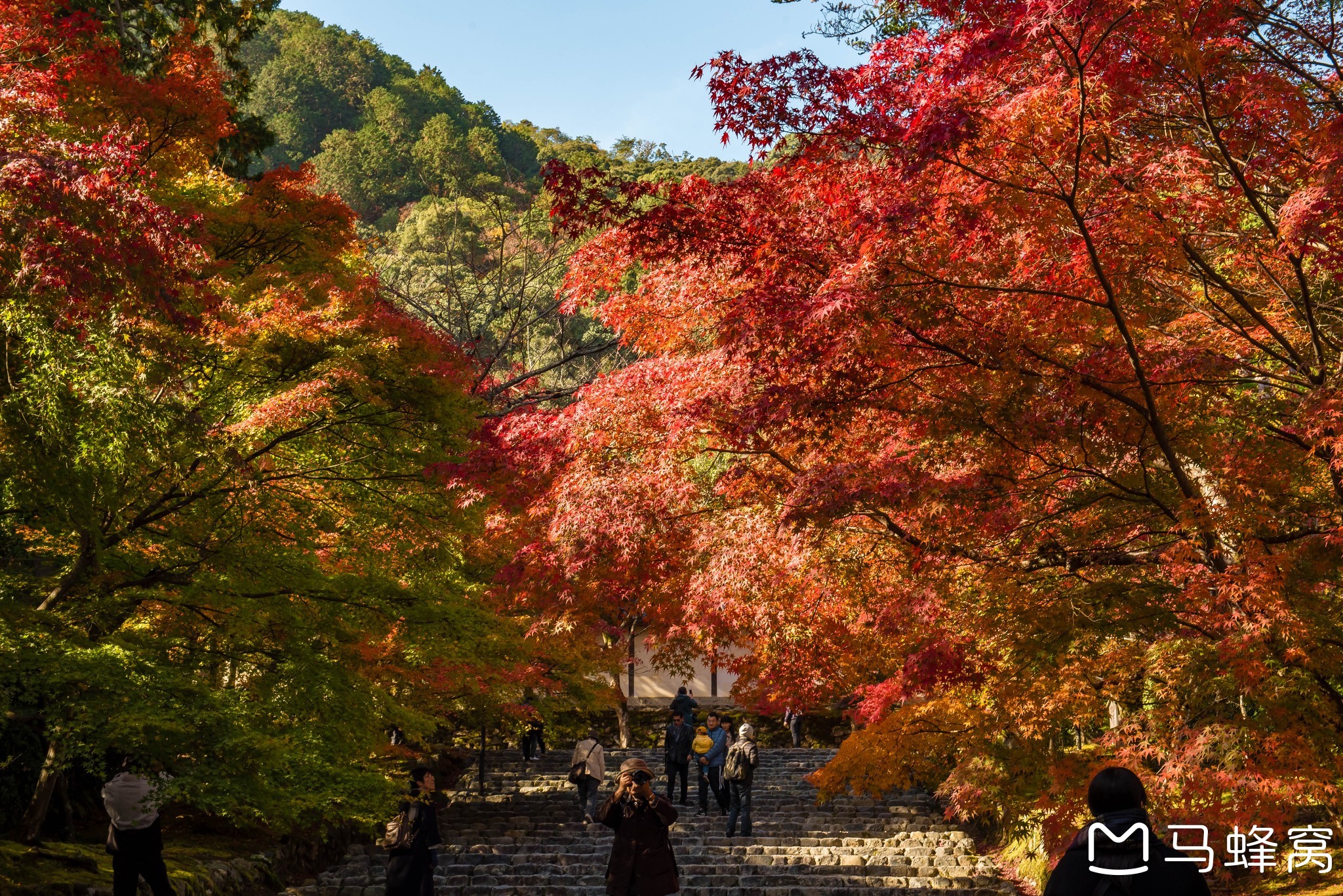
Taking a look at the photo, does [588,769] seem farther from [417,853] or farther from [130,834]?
[130,834]

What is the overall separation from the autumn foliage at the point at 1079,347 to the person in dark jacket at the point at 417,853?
3.23 meters

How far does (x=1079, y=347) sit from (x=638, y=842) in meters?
4.85

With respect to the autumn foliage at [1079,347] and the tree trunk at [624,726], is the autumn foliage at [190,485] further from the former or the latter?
the tree trunk at [624,726]

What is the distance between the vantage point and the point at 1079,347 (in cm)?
807

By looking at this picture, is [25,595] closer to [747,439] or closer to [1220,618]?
[747,439]

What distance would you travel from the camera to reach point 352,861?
504 inches

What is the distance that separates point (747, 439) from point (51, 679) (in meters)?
6.05

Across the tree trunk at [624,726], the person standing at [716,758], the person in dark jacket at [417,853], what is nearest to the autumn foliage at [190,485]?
the person in dark jacket at [417,853]

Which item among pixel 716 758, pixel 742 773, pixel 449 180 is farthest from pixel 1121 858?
pixel 449 180

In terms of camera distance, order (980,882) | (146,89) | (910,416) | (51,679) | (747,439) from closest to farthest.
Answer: (51,679) < (910,416) < (747,439) < (980,882) < (146,89)

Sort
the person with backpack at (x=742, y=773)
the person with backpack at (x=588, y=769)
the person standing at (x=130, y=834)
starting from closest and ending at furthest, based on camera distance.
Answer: the person standing at (x=130, y=834), the person with backpack at (x=742, y=773), the person with backpack at (x=588, y=769)

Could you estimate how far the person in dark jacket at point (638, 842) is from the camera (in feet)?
23.3

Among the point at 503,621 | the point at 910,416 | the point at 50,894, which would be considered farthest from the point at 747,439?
the point at 50,894

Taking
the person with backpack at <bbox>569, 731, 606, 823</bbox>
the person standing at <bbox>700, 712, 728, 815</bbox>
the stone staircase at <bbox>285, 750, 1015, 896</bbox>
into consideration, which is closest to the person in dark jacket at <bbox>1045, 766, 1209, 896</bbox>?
the stone staircase at <bbox>285, 750, 1015, 896</bbox>
